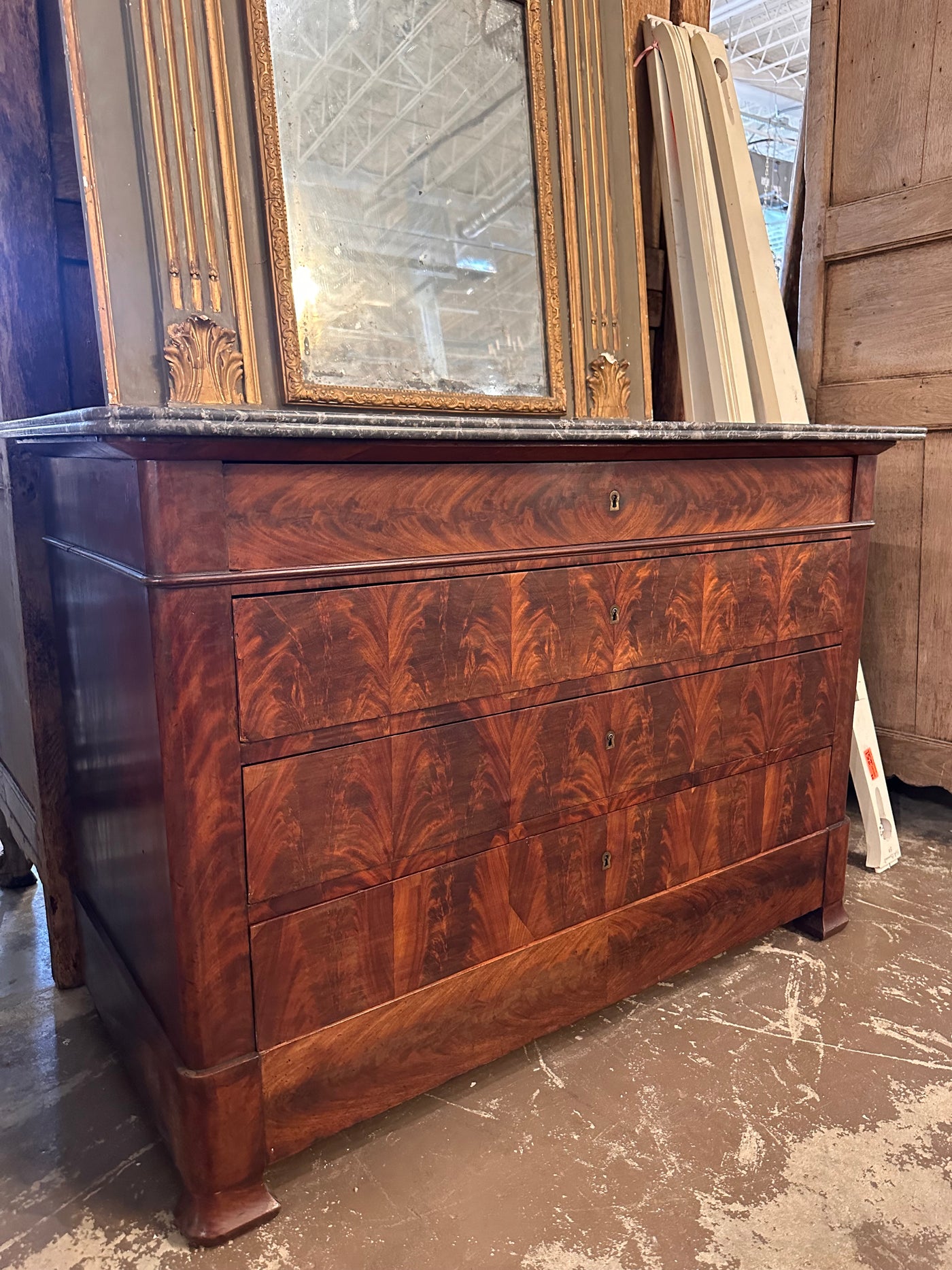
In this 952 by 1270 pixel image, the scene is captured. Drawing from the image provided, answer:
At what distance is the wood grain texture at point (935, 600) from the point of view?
2.23 meters

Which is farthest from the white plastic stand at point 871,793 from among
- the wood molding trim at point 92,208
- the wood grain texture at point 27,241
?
the wood grain texture at point 27,241

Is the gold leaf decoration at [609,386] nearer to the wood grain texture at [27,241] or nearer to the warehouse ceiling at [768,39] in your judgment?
the wood grain texture at [27,241]

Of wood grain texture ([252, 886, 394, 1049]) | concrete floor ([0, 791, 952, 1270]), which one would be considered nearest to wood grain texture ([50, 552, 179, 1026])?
wood grain texture ([252, 886, 394, 1049])

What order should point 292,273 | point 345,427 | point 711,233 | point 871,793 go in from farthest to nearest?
1. point 871,793
2. point 711,233
3. point 292,273
4. point 345,427

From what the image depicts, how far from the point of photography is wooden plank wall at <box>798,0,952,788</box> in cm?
214

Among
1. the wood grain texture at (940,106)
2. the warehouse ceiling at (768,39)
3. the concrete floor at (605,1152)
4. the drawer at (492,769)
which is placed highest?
the warehouse ceiling at (768,39)

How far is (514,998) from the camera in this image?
139 cm

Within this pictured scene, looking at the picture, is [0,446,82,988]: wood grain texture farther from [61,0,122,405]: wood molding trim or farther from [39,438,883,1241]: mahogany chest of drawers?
[61,0,122,405]: wood molding trim

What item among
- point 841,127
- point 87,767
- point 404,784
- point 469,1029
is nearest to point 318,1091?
point 469,1029

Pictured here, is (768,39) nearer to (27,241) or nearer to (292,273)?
(292,273)

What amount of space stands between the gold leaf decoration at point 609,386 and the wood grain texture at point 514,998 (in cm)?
99

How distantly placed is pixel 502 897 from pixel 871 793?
1258 mm

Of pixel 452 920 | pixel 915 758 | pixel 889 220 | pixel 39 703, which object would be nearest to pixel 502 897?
pixel 452 920

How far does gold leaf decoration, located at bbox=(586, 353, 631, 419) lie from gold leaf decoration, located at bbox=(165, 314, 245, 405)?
0.79 m
